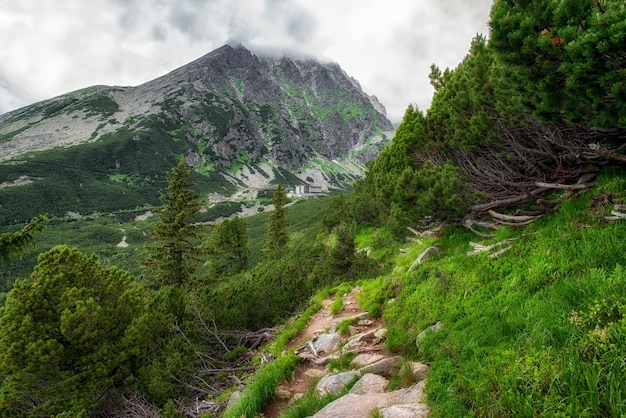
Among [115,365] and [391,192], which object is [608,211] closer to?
[391,192]

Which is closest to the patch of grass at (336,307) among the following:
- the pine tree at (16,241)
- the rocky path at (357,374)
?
the rocky path at (357,374)

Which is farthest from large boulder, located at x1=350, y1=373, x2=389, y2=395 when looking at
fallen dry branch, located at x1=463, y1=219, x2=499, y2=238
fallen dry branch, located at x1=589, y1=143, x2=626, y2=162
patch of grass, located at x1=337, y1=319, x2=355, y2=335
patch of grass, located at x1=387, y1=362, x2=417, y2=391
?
fallen dry branch, located at x1=589, y1=143, x2=626, y2=162

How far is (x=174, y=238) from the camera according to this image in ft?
63.7

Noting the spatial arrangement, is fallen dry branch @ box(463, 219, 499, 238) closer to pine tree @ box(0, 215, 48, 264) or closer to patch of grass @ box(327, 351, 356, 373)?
patch of grass @ box(327, 351, 356, 373)

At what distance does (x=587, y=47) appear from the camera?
14.4ft

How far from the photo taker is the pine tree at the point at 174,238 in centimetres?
1942

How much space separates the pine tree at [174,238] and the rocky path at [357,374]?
41.8 feet

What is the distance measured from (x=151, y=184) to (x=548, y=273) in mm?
213442

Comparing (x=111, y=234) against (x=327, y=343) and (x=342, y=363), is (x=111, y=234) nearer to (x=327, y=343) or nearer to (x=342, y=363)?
(x=327, y=343)

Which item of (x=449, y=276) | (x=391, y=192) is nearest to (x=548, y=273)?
(x=449, y=276)

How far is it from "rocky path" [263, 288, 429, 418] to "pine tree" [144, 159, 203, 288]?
41.8 feet

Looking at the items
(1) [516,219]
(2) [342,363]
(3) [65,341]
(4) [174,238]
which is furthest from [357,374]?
(4) [174,238]

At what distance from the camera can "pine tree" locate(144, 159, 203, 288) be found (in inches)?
765

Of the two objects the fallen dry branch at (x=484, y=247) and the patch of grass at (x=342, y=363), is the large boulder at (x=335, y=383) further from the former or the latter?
the fallen dry branch at (x=484, y=247)
